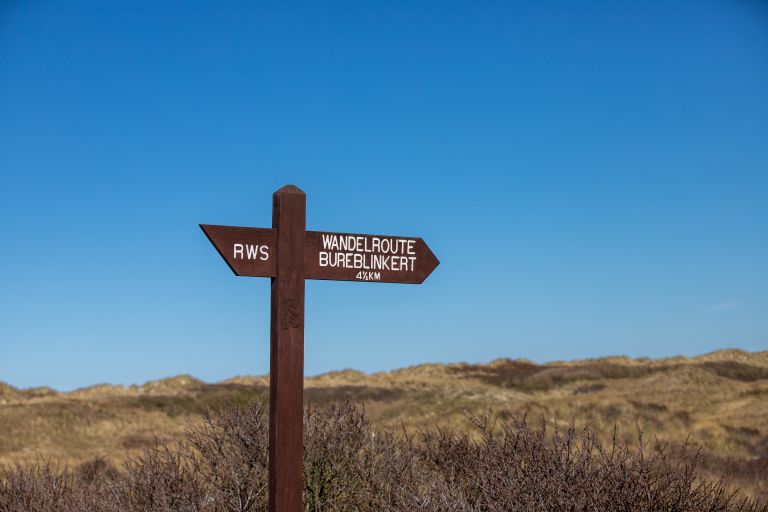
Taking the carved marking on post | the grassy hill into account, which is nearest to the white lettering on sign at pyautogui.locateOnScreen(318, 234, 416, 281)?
the carved marking on post

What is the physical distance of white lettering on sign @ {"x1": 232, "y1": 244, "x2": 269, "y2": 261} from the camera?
5098 millimetres

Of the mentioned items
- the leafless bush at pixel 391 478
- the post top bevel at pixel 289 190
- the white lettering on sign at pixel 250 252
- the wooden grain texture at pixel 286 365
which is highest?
the post top bevel at pixel 289 190

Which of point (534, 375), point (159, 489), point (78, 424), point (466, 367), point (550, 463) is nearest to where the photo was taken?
point (550, 463)

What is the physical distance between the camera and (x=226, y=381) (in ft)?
163

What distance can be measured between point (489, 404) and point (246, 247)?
93.1ft

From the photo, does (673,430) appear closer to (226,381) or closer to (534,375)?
(534,375)

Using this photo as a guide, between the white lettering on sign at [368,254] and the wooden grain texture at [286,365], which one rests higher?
the white lettering on sign at [368,254]

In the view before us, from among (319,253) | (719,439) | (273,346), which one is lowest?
(719,439)

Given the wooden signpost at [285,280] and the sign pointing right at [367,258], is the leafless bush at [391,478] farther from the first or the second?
the sign pointing right at [367,258]


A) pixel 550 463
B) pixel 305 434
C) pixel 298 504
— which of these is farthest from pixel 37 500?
pixel 550 463

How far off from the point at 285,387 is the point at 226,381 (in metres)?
46.2

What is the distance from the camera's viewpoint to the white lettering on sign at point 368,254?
17.7ft

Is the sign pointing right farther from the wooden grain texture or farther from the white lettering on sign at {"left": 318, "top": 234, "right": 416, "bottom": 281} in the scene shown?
the wooden grain texture

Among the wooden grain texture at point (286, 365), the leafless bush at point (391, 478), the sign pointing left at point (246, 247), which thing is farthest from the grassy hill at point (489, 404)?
the sign pointing left at point (246, 247)
